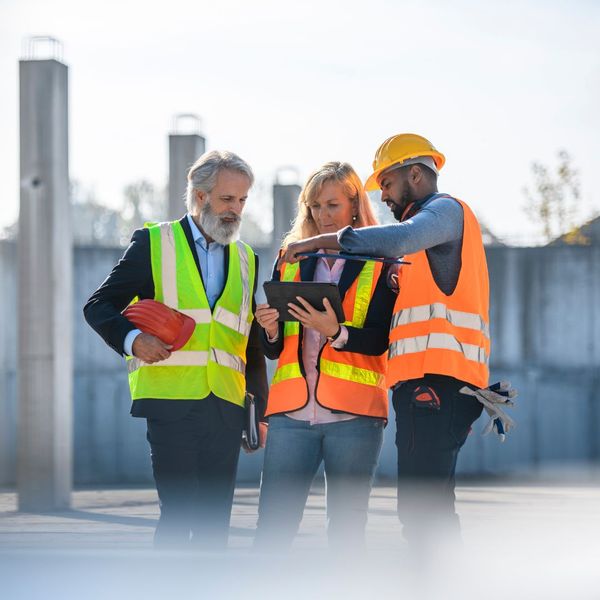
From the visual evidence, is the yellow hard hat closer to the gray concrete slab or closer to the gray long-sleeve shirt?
the gray long-sleeve shirt

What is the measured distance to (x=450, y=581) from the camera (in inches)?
88.4

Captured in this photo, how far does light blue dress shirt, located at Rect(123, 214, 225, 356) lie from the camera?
4.86m

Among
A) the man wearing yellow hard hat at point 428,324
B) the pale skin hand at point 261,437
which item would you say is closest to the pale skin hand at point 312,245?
the man wearing yellow hard hat at point 428,324

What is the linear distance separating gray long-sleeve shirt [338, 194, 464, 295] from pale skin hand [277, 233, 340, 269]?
0.19 m

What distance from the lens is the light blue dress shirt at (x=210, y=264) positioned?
191 inches

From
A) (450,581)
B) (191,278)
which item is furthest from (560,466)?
(450,581)

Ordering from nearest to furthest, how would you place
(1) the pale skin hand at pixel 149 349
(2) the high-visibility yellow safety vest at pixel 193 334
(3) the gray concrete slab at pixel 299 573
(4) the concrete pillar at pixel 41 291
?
(3) the gray concrete slab at pixel 299 573 → (1) the pale skin hand at pixel 149 349 → (2) the high-visibility yellow safety vest at pixel 193 334 → (4) the concrete pillar at pixel 41 291

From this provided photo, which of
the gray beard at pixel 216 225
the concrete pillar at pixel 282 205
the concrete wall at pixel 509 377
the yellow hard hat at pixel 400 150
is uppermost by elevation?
the concrete pillar at pixel 282 205

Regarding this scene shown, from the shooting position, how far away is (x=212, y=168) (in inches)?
191

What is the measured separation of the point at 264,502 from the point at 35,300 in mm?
7918

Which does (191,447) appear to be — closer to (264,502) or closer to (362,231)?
(264,502)

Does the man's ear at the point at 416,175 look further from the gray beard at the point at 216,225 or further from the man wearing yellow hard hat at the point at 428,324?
the gray beard at the point at 216,225

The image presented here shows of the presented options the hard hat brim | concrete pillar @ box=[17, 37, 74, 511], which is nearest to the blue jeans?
the hard hat brim

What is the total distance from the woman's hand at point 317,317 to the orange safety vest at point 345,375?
173mm
